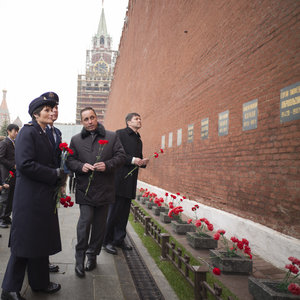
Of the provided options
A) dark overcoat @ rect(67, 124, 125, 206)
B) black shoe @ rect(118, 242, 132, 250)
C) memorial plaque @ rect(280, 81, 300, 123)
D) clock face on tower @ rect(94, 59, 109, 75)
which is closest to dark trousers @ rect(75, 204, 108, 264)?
dark overcoat @ rect(67, 124, 125, 206)

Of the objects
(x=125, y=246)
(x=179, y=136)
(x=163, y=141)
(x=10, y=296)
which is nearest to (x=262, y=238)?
(x=125, y=246)

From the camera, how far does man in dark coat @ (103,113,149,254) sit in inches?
169

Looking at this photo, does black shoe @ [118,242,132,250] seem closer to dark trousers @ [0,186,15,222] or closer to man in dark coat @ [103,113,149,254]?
man in dark coat @ [103,113,149,254]

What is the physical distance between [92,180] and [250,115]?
2.85 meters

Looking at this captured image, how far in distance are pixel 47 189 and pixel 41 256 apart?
23.4 inches

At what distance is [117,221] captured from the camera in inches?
171

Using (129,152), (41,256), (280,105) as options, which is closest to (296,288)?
(41,256)

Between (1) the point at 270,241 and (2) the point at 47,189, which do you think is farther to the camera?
(1) the point at 270,241

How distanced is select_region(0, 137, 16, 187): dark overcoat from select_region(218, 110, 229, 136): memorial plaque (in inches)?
161

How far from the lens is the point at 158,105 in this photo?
39.0 ft

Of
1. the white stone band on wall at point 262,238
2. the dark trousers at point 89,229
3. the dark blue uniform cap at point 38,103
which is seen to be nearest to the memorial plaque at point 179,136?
the white stone band on wall at point 262,238

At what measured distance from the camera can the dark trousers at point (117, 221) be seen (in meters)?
4.29

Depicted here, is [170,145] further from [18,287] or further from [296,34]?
[18,287]

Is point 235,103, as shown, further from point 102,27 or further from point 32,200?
point 102,27
